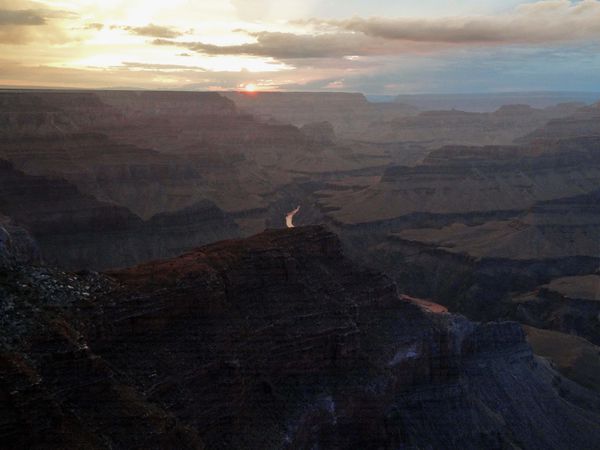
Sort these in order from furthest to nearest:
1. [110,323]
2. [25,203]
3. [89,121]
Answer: [89,121], [25,203], [110,323]

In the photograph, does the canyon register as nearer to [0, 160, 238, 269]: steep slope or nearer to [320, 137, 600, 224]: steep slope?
[0, 160, 238, 269]: steep slope

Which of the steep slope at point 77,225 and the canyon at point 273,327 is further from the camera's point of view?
the steep slope at point 77,225

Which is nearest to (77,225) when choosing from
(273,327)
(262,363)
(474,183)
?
(273,327)

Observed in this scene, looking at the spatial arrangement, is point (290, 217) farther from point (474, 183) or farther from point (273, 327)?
point (273, 327)

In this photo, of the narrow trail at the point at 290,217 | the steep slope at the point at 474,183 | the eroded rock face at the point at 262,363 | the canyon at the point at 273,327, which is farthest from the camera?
the narrow trail at the point at 290,217

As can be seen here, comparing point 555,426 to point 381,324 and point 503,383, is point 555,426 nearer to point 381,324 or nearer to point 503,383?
point 503,383

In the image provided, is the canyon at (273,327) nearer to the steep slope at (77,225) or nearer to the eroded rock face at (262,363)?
the eroded rock face at (262,363)

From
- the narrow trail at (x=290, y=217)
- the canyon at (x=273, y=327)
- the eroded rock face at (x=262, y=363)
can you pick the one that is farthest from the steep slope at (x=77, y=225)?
the eroded rock face at (x=262, y=363)

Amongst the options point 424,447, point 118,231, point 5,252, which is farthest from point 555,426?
point 118,231

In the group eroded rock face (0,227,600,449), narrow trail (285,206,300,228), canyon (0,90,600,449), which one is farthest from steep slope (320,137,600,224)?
eroded rock face (0,227,600,449)
